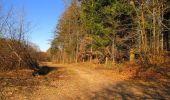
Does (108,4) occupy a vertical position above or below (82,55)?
above

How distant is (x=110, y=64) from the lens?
105 feet

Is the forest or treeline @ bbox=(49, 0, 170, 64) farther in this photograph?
treeline @ bbox=(49, 0, 170, 64)

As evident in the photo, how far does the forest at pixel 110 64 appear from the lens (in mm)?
13141

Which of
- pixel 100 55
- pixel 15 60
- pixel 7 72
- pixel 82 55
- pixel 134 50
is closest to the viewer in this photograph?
pixel 7 72

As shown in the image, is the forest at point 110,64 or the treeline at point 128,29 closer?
the forest at point 110,64

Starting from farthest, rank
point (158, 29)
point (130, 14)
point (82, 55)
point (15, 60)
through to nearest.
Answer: point (82, 55) → point (130, 14) → point (158, 29) → point (15, 60)

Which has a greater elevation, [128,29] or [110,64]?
[128,29]

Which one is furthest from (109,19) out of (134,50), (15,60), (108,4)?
(15,60)

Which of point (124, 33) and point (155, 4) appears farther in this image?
point (124, 33)

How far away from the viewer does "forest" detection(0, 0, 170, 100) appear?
13.1 m

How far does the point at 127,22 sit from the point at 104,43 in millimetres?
3652

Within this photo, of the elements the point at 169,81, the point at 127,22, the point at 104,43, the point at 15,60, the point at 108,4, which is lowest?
the point at 169,81

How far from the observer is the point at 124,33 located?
33656mm

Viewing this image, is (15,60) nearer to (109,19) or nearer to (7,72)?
(7,72)
